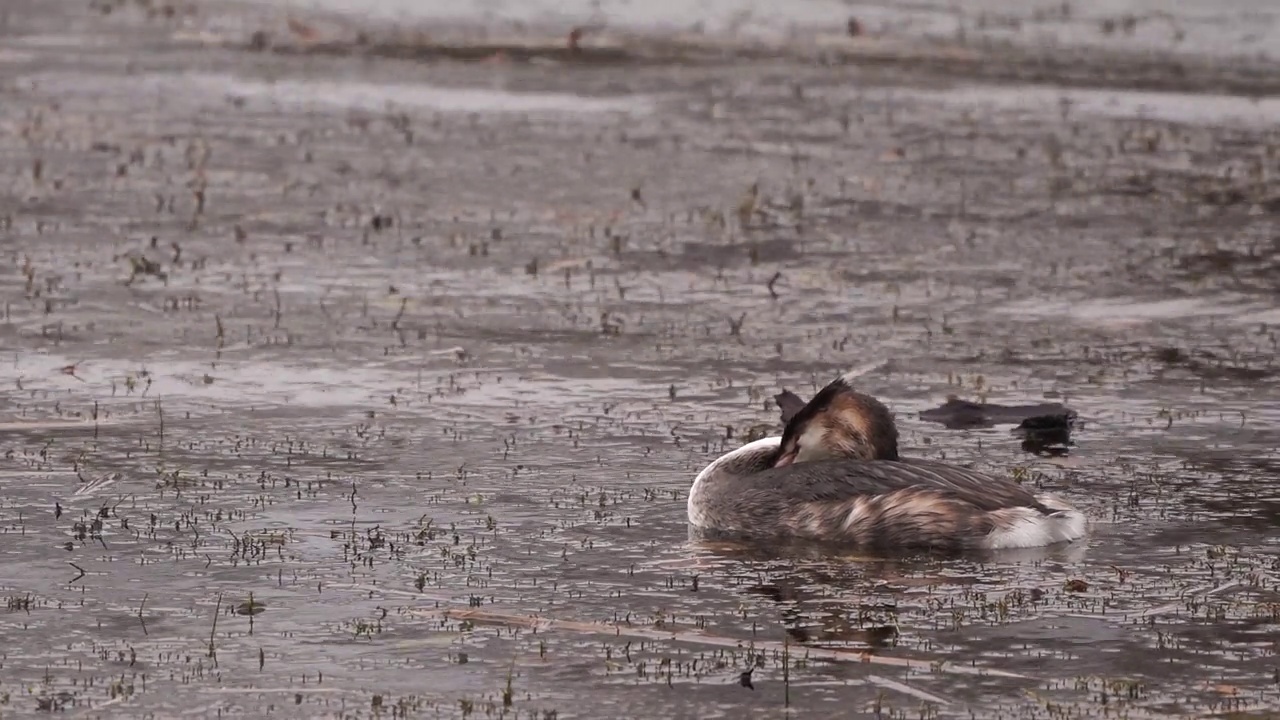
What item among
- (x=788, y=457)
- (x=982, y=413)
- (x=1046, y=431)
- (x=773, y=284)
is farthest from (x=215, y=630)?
(x=773, y=284)

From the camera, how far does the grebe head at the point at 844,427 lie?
34.4 feet

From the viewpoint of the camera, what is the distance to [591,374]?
550 inches

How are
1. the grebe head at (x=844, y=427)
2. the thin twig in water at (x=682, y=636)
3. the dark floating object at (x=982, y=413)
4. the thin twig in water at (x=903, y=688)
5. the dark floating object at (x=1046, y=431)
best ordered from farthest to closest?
→ 1. the dark floating object at (x=982, y=413)
2. the dark floating object at (x=1046, y=431)
3. the grebe head at (x=844, y=427)
4. the thin twig in water at (x=682, y=636)
5. the thin twig in water at (x=903, y=688)

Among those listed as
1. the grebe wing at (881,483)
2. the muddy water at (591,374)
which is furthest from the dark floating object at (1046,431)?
the grebe wing at (881,483)

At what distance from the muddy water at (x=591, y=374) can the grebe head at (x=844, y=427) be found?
2.15ft

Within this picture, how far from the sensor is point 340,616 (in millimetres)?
8938

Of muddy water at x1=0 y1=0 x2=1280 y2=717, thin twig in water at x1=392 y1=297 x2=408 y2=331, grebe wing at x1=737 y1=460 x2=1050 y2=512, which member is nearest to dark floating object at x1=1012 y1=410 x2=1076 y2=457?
muddy water at x1=0 y1=0 x2=1280 y2=717

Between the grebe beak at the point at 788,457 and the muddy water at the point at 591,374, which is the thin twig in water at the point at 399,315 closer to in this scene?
the muddy water at the point at 591,374

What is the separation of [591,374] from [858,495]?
4.02 m

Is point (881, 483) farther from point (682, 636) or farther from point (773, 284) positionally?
point (773, 284)

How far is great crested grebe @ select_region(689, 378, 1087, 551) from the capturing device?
10.0 m

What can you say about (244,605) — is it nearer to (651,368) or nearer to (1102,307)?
(651,368)

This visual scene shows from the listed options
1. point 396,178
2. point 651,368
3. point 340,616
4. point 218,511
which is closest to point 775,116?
point 396,178

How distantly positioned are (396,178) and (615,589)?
12.2 m
